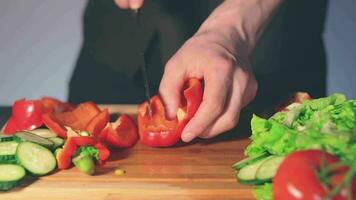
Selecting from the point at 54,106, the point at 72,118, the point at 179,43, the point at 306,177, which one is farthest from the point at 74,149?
the point at 179,43

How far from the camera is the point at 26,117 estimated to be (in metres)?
2.30

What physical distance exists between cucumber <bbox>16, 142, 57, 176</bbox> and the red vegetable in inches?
33.9

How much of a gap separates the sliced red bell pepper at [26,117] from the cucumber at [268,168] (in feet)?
3.00

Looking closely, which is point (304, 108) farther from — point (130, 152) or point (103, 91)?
point (103, 91)

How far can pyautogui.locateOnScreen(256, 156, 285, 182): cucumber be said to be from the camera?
1742mm

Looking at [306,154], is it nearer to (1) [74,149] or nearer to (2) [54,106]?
(1) [74,149]

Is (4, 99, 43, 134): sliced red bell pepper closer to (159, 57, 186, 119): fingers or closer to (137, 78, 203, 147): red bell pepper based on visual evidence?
(137, 78, 203, 147): red bell pepper

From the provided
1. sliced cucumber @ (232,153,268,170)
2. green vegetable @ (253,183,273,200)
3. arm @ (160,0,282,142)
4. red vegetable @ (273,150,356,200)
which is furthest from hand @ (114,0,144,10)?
red vegetable @ (273,150,356,200)

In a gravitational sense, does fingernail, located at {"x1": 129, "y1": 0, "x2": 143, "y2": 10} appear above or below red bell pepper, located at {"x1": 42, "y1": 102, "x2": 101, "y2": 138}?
above

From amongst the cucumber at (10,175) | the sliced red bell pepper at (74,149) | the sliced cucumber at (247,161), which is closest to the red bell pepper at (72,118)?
the sliced red bell pepper at (74,149)

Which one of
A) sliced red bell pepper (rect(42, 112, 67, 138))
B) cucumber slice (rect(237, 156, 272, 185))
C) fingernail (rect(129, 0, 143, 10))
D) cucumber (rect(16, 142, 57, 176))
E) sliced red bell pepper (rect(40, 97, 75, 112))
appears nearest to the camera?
cucumber slice (rect(237, 156, 272, 185))

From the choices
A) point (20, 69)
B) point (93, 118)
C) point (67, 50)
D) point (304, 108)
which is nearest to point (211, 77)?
point (304, 108)

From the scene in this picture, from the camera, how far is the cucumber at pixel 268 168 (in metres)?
1.74

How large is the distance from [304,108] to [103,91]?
165 cm
